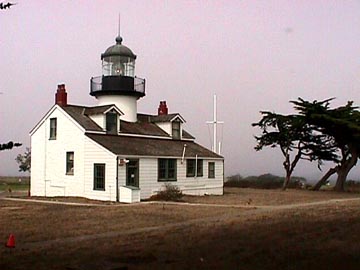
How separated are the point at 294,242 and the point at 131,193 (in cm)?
1780

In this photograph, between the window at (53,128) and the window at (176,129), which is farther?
the window at (176,129)

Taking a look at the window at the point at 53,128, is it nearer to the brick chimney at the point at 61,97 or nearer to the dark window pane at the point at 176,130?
the brick chimney at the point at 61,97

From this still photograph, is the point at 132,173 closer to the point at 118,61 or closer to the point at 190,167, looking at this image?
the point at 190,167

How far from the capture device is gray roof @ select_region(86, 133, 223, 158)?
31.6 meters

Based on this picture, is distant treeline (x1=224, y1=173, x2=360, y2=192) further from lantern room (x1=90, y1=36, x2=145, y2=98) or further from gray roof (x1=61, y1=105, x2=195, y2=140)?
lantern room (x1=90, y1=36, x2=145, y2=98)

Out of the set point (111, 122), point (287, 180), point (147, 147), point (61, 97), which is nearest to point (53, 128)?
point (61, 97)

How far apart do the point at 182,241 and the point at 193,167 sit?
22.7 m

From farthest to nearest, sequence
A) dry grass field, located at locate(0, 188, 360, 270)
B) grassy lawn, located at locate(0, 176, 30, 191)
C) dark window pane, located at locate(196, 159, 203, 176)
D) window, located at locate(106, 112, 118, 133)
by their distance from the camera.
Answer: grassy lawn, located at locate(0, 176, 30, 191) < dark window pane, located at locate(196, 159, 203, 176) < window, located at locate(106, 112, 118, 133) < dry grass field, located at locate(0, 188, 360, 270)

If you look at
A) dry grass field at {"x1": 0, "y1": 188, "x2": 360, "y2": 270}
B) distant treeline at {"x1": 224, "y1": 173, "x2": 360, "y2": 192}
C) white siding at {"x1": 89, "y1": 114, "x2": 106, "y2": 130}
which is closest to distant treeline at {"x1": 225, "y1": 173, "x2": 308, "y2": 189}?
distant treeline at {"x1": 224, "y1": 173, "x2": 360, "y2": 192}

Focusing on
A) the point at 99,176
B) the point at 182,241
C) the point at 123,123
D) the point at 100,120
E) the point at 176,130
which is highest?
the point at 123,123

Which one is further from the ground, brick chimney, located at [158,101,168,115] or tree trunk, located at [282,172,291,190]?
brick chimney, located at [158,101,168,115]

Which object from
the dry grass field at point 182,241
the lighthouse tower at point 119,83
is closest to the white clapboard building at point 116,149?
the lighthouse tower at point 119,83

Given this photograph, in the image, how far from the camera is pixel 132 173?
103 feet

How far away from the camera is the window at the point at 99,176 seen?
31094mm
